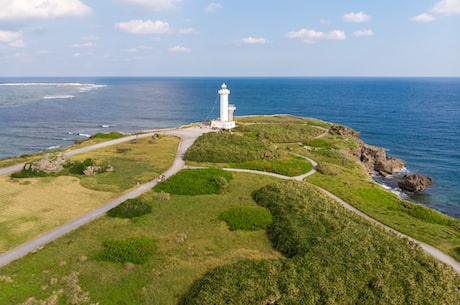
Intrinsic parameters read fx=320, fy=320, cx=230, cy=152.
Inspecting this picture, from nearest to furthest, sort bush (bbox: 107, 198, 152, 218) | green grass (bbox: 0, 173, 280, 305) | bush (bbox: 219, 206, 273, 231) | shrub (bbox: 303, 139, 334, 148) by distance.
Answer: green grass (bbox: 0, 173, 280, 305), bush (bbox: 219, 206, 273, 231), bush (bbox: 107, 198, 152, 218), shrub (bbox: 303, 139, 334, 148)

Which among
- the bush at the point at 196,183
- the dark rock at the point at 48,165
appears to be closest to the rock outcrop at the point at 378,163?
the bush at the point at 196,183

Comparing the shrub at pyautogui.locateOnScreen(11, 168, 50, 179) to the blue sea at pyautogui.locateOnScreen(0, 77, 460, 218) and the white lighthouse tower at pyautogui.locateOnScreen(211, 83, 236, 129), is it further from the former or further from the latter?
the white lighthouse tower at pyautogui.locateOnScreen(211, 83, 236, 129)

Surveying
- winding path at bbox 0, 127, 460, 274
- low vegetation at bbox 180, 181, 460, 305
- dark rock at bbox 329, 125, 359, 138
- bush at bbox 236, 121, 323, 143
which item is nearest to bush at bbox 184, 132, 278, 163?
winding path at bbox 0, 127, 460, 274

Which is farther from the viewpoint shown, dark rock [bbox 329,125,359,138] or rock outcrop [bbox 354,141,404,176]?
dark rock [bbox 329,125,359,138]

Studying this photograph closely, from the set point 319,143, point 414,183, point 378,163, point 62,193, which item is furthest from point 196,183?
point 378,163

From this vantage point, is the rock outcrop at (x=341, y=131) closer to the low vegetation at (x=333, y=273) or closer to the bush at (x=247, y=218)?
the bush at (x=247, y=218)

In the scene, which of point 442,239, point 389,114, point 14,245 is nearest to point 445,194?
point 442,239

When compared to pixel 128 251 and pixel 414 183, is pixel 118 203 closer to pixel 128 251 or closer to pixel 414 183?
pixel 128 251
